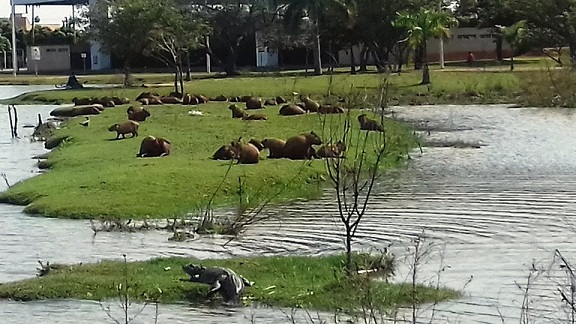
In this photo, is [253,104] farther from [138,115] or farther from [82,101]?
[82,101]

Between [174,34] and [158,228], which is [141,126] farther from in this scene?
[174,34]

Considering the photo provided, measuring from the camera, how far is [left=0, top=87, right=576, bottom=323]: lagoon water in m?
11.5

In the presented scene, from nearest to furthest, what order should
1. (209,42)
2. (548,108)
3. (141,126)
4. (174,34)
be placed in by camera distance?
1. (141,126)
2. (548,108)
3. (174,34)
4. (209,42)

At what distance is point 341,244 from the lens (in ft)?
49.4

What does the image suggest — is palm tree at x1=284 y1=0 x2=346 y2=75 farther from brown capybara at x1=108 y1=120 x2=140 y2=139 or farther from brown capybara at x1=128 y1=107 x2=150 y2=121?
brown capybara at x1=108 y1=120 x2=140 y2=139

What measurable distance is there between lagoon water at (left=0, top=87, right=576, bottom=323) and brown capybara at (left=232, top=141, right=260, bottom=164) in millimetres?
2819

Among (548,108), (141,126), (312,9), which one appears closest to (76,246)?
(141,126)

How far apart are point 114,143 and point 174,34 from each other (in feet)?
112

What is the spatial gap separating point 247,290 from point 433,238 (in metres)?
4.26

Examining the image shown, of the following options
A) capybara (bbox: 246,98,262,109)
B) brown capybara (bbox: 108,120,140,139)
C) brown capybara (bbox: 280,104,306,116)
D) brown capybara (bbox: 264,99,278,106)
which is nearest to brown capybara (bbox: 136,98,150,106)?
brown capybara (bbox: 264,99,278,106)

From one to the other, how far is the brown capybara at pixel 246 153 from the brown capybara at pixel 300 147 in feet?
2.72

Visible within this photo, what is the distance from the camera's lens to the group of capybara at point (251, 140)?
75.8 feet

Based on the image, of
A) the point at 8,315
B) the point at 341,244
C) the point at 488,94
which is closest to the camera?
the point at 8,315

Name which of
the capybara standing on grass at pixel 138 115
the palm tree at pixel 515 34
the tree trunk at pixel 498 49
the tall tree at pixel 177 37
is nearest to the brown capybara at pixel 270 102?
the capybara standing on grass at pixel 138 115
